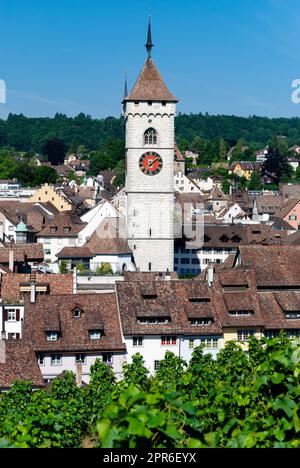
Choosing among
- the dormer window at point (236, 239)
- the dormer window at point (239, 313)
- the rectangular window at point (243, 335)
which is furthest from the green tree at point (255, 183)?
the rectangular window at point (243, 335)

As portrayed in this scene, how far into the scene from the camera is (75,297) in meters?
43.4

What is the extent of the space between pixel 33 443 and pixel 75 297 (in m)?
25.7

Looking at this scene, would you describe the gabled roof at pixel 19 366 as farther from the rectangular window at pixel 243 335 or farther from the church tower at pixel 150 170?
the church tower at pixel 150 170

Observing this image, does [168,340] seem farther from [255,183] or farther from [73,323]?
[255,183]

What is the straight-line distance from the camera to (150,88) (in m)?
64.0

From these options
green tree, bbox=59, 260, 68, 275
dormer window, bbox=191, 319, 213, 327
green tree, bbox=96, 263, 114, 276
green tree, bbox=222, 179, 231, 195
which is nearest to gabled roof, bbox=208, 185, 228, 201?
green tree, bbox=222, 179, 231, 195

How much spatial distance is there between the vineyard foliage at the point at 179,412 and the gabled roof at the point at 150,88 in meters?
32.4

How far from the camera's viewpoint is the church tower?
208 feet

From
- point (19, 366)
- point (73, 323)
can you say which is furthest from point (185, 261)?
point (19, 366)

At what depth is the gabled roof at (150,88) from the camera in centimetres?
6347

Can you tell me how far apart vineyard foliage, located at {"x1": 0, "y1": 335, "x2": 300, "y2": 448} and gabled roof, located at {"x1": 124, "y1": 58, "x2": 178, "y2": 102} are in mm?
32354

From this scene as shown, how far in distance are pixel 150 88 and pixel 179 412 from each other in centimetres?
5054

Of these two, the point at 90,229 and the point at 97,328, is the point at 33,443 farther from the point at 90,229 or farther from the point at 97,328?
the point at 90,229
